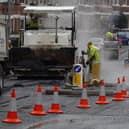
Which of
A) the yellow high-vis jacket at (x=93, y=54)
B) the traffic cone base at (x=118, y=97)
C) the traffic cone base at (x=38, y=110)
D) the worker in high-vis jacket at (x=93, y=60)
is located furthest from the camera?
the yellow high-vis jacket at (x=93, y=54)

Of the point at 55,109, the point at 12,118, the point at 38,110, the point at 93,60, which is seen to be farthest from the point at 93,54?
the point at 12,118

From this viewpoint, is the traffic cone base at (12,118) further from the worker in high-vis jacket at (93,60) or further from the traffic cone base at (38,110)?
the worker in high-vis jacket at (93,60)

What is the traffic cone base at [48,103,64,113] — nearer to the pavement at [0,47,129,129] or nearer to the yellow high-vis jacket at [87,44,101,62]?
the pavement at [0,47,129,129]

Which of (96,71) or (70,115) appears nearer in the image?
(70,115)

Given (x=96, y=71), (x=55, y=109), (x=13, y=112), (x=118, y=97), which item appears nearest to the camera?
(x=13, y=112)

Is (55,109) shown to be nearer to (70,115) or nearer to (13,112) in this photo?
(70,115)

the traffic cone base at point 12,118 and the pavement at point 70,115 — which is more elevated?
the traffic cone base at point 12,118

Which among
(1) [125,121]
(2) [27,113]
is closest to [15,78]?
(2) [27,113]

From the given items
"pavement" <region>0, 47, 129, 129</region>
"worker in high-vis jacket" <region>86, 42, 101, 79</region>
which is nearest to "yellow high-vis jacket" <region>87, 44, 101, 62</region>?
"worker in high-vis jacket" <region>86, 42, 101, 79</region>

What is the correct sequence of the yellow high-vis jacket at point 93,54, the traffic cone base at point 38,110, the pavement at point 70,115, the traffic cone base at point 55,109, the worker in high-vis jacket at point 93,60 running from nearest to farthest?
1. the pavement at point 70,115
2. the traffic cone base at point 38,110
3. the traffic cone base at point 55,109
4. the worker in high-vis jacket at point 93,60
5. the yellow high-vis jacket at point 93,54

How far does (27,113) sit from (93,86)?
6.95 metres

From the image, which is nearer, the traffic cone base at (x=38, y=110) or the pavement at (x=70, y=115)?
the pavement at (x=70, y=115)

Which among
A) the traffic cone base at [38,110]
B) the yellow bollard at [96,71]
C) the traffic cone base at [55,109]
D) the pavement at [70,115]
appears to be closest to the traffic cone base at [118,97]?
the pavement at [70,115]

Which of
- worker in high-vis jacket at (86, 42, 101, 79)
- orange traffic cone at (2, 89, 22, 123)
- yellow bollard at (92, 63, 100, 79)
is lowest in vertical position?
yellow bollard at (92, 63, 100, 79)
